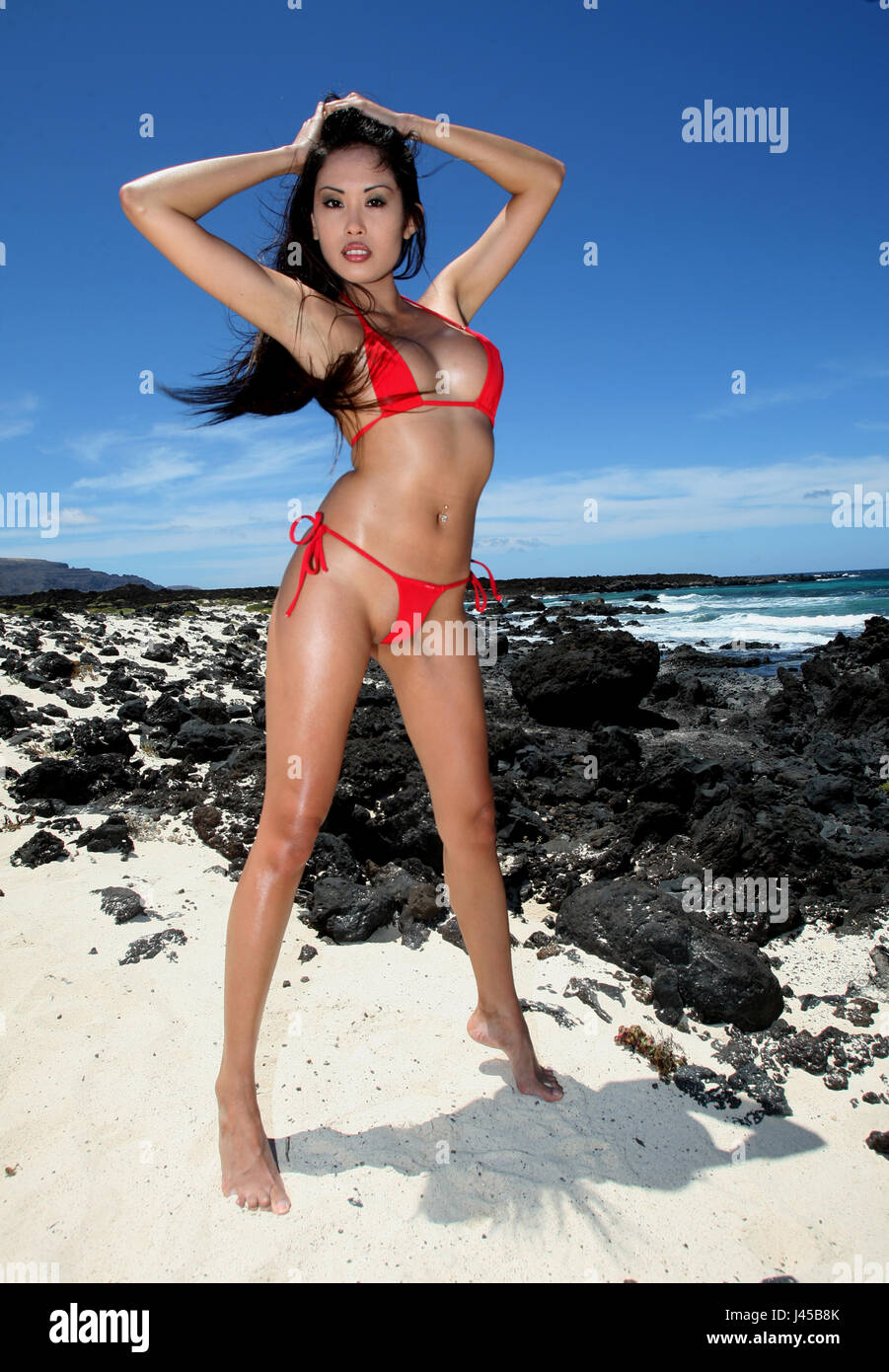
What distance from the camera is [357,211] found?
2283mm

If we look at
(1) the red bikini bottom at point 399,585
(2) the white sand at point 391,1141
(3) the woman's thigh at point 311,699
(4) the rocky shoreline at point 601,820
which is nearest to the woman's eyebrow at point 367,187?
(1) the red bikini bottom at point 399,585

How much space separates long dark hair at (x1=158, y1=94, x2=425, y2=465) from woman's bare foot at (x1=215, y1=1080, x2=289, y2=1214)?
6.84 ft

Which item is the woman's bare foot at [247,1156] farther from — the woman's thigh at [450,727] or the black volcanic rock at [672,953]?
the black volcanic rock at [672,953]

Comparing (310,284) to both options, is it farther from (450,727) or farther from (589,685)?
(589,685)

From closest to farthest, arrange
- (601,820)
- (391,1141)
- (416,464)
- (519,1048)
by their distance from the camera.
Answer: (416,464) < (391,1141) < (519,1048) < (601,820)

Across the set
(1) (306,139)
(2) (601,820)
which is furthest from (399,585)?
(2) (601,820)

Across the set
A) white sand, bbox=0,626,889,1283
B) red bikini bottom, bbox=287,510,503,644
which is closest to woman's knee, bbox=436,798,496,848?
red bikini bottom, bbox=287,510,503,644

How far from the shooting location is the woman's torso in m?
2.38

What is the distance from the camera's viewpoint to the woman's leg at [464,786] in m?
2.59

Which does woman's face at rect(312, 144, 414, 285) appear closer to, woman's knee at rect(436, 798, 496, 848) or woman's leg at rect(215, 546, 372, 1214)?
woman's leg at rect(215, 546, 372, 1214)

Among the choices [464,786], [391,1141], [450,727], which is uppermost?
[450,727]

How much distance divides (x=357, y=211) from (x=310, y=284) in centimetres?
26
